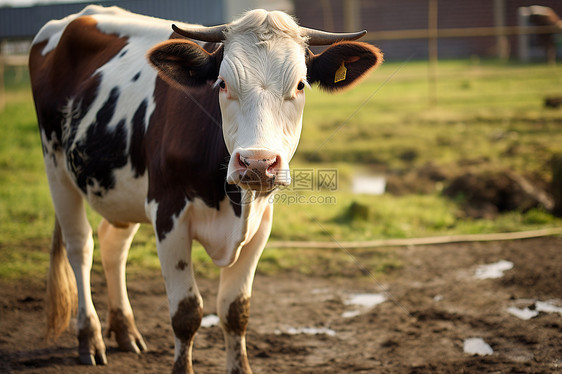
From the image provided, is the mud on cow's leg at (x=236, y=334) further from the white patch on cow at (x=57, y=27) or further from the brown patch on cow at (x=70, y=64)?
the white patch on cow at (x=57, y=27)

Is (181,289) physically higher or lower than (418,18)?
higher

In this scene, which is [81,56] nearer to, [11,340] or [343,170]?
[11,340]

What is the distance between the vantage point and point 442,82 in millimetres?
18531

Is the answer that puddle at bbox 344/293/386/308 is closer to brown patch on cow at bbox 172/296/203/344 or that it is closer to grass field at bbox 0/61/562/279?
grass field at bbox 0/61/562/279

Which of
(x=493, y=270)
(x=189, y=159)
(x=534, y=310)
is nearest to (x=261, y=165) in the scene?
(x=189, y=159)

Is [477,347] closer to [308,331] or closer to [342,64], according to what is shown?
[308,331]

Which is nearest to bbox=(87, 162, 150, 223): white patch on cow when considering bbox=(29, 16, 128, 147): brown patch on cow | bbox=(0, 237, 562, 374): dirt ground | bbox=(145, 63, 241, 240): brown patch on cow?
bbox=(145, 63, 241, 240): brown patch on cow

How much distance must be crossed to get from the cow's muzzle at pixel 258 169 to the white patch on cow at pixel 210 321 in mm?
2135

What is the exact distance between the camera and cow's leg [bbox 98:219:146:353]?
4344 mm

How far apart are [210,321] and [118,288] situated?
2.58 ft

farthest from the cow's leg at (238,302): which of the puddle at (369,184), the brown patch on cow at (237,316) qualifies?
the puddle at (369,184)

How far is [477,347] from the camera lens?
4.13 meters

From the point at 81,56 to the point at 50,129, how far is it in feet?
1.91

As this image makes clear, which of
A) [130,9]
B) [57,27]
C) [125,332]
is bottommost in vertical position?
[125,332]
